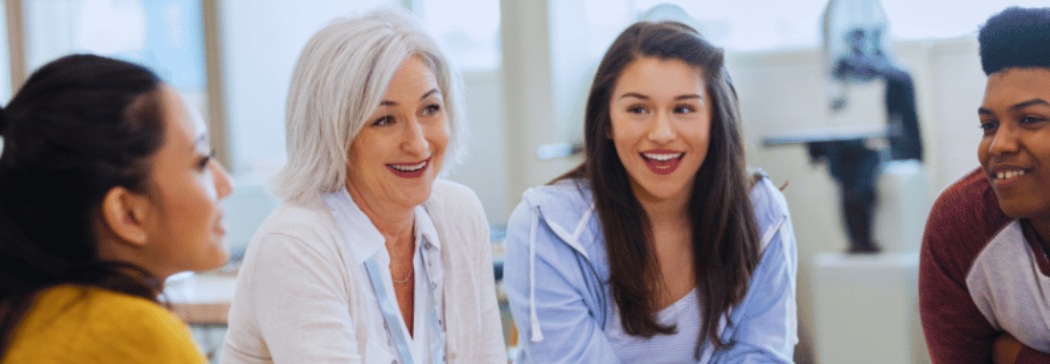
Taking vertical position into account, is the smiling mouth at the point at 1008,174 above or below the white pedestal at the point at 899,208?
above

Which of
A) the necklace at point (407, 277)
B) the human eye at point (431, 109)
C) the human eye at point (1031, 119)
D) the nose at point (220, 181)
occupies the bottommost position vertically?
the necklace at point (407, 277)

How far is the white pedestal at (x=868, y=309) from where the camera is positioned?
2008 mm

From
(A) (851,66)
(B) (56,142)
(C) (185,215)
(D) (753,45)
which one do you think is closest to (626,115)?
(C) (185,215)

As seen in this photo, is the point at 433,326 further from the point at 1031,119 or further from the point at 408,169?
the point at 1031,119

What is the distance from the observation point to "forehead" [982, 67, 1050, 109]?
1.08m

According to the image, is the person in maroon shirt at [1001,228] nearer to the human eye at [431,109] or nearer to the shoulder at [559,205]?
the shoulder at [559,205]

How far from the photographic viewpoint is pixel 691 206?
4.95 feet

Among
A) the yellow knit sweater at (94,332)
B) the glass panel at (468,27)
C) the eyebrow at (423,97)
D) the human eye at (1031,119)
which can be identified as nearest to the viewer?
the yellow knit sweater at (94,332)

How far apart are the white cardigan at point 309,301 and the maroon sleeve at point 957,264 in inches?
28.9

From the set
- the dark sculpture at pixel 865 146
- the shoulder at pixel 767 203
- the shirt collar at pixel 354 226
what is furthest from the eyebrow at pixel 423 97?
the dark sculpture at pixel 865 146

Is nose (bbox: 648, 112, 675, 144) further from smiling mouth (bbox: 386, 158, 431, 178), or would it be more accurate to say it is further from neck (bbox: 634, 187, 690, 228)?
smiling mouth (bbox: 386, 158, 431, 178)

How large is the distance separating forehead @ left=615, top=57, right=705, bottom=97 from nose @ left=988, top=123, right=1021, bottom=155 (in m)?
0.47

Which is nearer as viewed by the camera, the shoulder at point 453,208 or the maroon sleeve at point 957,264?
the maroon sleeve at point 957,264

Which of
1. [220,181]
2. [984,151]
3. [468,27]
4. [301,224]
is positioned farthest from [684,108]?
[468,27]
